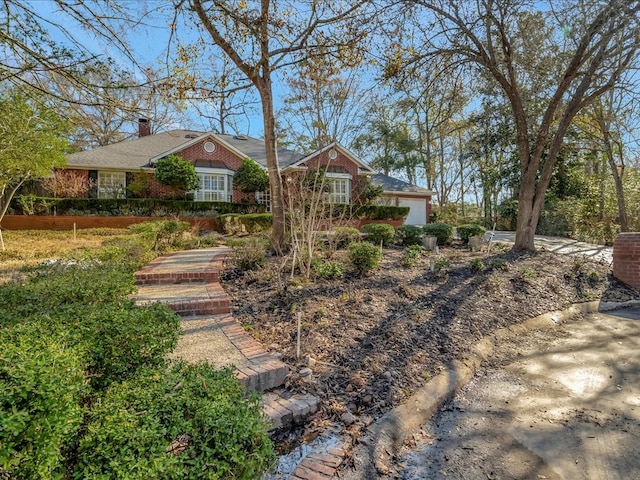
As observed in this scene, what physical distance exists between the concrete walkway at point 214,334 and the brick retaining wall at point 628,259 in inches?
290

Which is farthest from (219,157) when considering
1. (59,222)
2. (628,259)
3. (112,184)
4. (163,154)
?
(628,259)

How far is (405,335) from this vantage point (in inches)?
155

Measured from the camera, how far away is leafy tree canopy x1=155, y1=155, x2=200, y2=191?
53.9ft

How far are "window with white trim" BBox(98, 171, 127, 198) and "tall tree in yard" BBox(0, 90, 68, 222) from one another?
8.06 metres

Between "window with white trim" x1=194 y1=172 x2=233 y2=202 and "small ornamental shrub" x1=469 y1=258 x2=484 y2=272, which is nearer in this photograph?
"small ornamental shrub" x1=469 y1=258 x2=484 y2=272

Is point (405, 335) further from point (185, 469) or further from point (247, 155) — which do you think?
point (247, 155)

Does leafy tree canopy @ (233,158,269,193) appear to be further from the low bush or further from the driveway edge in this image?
the driveway edge

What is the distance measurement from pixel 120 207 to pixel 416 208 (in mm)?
16545

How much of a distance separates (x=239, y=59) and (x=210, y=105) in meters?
1.13

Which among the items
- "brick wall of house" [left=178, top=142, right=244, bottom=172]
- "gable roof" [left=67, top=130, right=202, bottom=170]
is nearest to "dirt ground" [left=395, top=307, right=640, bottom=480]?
"gable roof" [left=67, top=130, right=202, bottom=170]

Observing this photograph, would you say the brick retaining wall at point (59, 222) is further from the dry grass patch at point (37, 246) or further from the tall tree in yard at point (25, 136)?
the tall tree in yard at point (25, 136)

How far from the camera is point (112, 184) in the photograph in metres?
17.4

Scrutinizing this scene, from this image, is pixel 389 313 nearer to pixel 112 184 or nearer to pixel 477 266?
pixel 477 266

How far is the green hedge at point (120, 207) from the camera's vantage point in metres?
15.2
